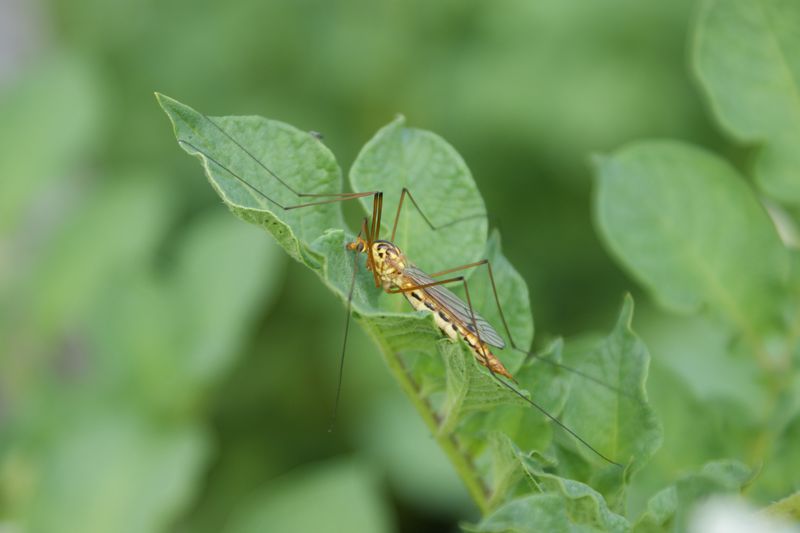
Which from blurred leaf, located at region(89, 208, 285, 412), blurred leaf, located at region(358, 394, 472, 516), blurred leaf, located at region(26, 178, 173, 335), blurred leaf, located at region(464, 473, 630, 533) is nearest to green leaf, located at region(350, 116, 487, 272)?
blurred leaf, located at region(464, 473, 630, 533)

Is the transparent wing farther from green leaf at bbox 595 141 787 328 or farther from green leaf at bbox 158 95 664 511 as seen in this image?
green leaf at bbox 595 141 787 328

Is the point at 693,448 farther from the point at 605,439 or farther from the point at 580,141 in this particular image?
the point at 580,141

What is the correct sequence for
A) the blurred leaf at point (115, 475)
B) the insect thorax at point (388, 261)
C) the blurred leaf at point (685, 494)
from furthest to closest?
1. the blurred leaf at point (115, 475)
2. the insect thorax at point (388, 261)
3. the blurred leaf at point (685, 494)

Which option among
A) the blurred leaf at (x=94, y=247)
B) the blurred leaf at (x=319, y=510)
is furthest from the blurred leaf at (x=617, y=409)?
the blurred leaf at (x=94, y=247)

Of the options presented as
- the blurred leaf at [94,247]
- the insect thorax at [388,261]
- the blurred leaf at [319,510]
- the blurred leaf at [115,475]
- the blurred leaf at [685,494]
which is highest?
the blurred leaf at [94,247]

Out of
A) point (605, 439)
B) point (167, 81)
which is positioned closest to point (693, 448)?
point (605, 439)

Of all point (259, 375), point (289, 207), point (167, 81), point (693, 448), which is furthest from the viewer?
point (167, 81)

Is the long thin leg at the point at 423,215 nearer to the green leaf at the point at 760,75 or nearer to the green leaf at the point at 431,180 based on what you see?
the green leaf at the point at 431,180

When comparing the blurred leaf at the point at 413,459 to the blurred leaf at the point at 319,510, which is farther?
the blurred leaf at the point at 413,459
